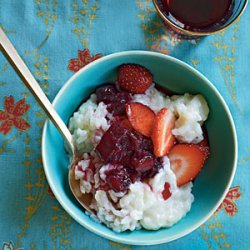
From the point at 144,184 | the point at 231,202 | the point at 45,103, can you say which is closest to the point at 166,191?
the point at 144,184

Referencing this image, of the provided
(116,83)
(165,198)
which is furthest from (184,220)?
(116,83)

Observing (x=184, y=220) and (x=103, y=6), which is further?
(x=103, y=6)

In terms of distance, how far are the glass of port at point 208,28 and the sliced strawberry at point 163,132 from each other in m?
0.30

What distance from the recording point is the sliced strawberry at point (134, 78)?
5.03ft

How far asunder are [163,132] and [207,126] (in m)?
0.20

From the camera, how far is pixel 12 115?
167cm

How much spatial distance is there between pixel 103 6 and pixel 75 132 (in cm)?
50

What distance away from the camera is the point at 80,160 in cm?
153

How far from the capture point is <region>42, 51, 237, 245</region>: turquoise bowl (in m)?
1.46

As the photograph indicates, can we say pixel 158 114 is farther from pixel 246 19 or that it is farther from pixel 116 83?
pixel 246 19

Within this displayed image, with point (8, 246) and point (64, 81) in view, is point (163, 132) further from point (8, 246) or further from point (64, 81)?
point (8, 246)

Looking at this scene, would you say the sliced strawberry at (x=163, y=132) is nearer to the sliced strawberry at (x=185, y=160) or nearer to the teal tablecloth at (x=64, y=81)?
the sliced strawberry at (x=185, y=160)

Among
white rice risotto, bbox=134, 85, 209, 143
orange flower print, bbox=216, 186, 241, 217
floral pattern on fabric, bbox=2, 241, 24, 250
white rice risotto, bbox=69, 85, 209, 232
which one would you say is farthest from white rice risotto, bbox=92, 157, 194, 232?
floral pattern on fabric, bbox=2, 241, 24, 250

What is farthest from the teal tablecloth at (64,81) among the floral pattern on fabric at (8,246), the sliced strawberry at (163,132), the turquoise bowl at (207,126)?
the sliced strawberry at (163,132)
